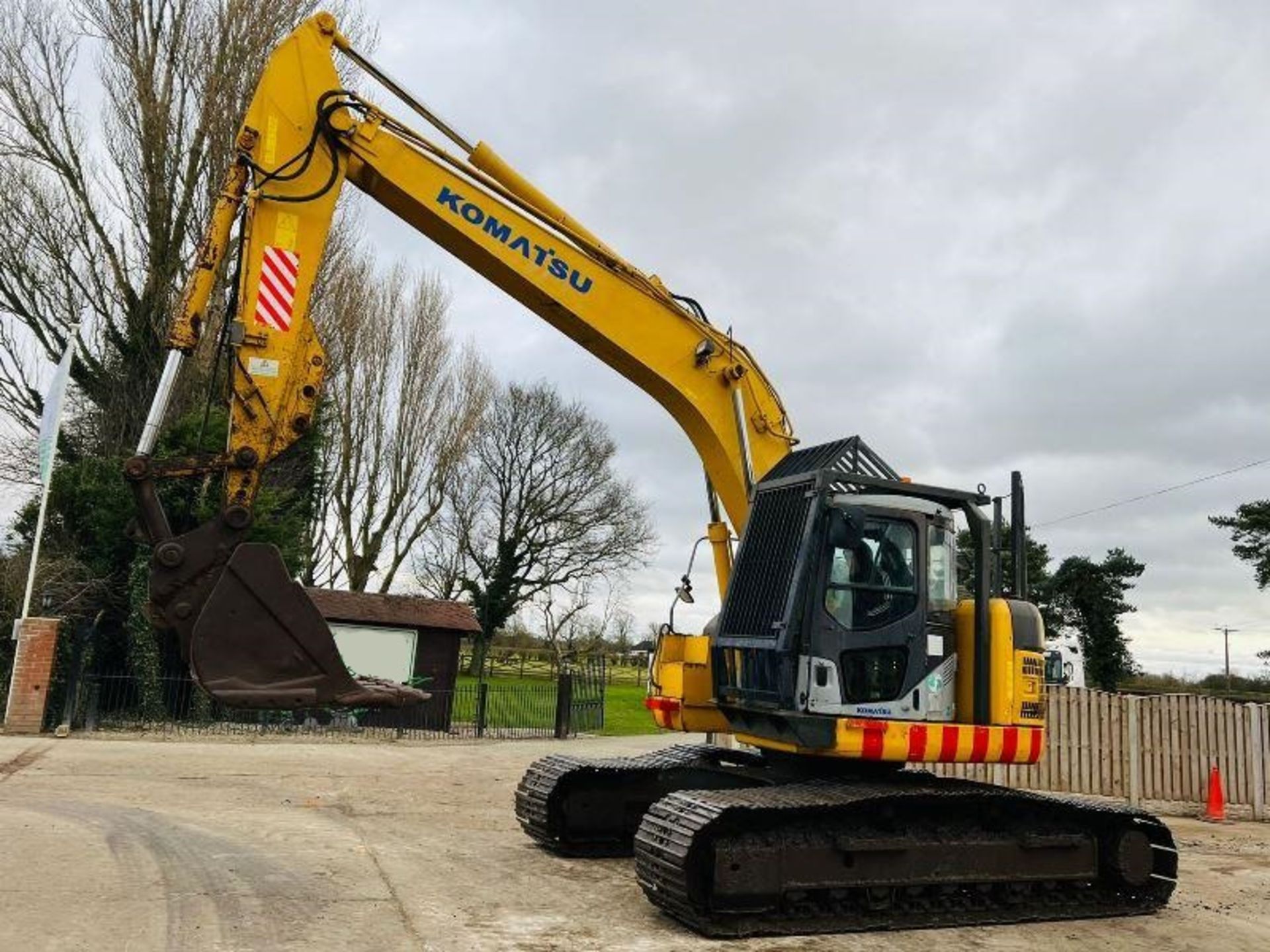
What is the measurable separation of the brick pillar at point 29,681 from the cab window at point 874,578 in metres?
13.3

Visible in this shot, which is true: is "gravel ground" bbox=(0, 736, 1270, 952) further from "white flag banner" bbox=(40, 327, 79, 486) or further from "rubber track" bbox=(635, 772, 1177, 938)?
"white flag banner" bbox=(40, 327, 79, 486)

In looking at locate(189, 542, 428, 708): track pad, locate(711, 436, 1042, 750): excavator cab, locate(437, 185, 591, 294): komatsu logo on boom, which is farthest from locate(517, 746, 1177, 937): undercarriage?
locate(437, 185, 591, 294): komatsu logo on boom

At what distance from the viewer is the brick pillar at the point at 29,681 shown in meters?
15.1

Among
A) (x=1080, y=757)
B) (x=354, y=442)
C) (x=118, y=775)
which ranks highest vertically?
(x=354, y=442)

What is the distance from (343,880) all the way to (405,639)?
1567 cm

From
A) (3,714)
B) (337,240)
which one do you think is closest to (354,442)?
(337,240)

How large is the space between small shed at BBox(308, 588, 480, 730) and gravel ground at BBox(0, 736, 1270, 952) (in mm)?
8815

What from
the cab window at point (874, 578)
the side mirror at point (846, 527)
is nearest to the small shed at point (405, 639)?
the cab window at point (874, 578)

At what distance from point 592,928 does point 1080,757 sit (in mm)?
8879

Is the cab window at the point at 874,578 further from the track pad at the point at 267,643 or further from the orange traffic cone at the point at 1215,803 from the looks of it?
the orange traffic cone at the point at 1215,803

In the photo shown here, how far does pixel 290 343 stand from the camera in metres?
6.41

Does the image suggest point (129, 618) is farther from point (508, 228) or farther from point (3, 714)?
point (508, 228)

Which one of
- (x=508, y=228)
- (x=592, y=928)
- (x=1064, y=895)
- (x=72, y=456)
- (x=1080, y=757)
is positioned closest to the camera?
(x=592, y=928)

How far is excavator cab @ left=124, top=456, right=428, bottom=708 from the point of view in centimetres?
546
